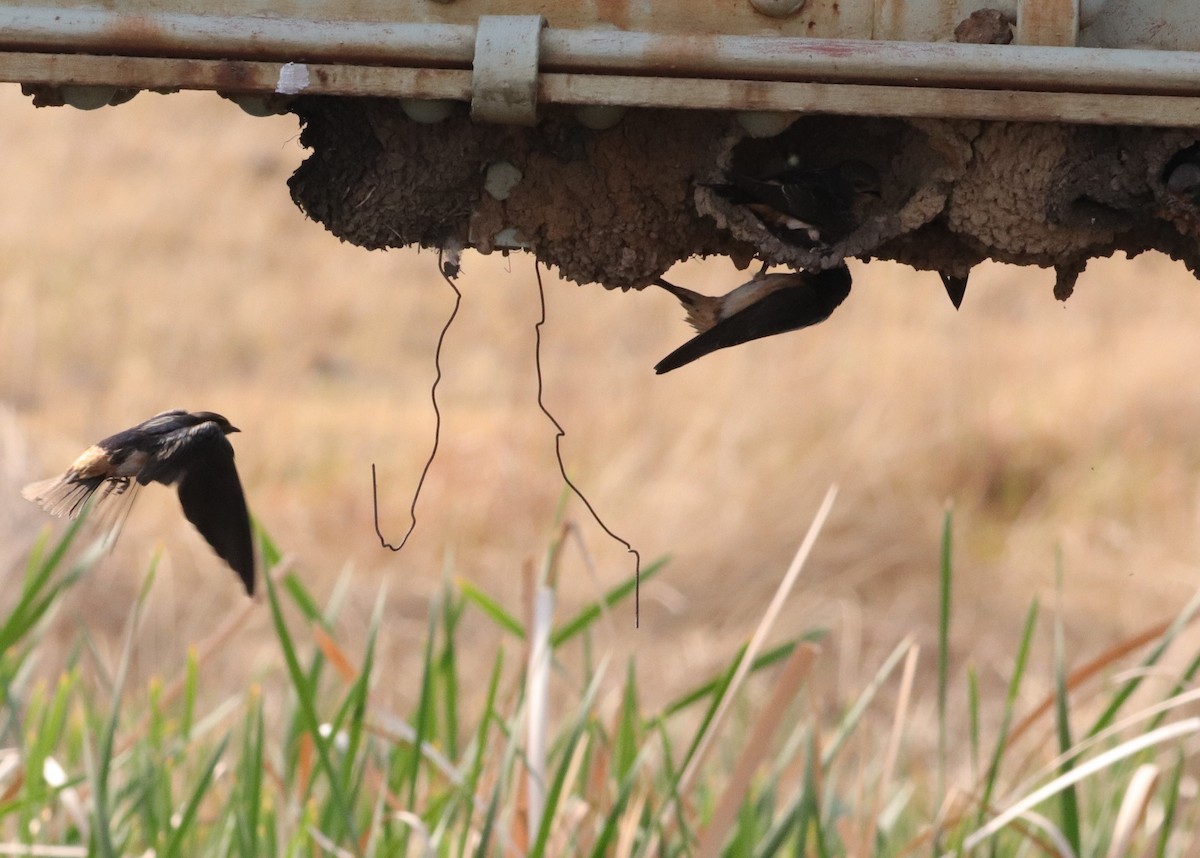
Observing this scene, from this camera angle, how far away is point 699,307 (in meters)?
1.09

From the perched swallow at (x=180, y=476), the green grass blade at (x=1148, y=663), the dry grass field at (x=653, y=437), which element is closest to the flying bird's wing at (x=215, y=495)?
the perched swallow at (x=180, y=476)

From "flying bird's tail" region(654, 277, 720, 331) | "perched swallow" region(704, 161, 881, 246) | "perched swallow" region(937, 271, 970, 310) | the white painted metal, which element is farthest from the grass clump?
the white painted metal

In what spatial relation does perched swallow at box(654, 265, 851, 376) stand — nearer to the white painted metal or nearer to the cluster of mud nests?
the cluster of mud nests

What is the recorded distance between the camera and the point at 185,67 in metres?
0.72

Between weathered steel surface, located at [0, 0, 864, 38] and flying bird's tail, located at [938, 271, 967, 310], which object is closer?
weathered steel surface, located at [0, 0, 864, 38]

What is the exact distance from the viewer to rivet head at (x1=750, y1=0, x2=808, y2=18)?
0.73 meters

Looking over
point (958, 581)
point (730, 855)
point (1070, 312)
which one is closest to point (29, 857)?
point (730, 855)

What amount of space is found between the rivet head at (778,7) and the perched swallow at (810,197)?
9 centimetres

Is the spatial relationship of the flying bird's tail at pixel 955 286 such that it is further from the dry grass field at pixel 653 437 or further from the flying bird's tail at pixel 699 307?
the dry grass field at pixel 653 437

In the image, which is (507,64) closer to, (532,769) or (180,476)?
(180,476)

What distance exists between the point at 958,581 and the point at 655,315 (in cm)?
196

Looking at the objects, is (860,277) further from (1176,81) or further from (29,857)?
(1176,81)

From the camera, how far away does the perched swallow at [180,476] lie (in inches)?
36.2

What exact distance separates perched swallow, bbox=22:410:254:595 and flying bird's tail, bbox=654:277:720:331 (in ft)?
1.05
